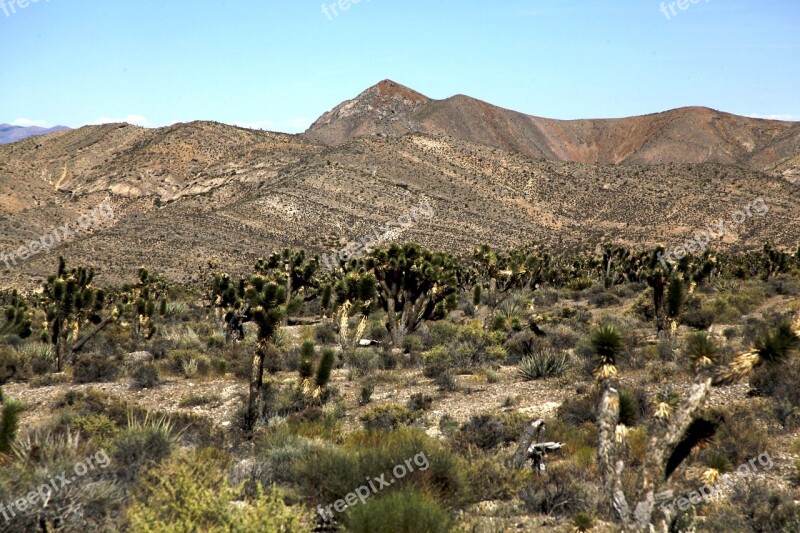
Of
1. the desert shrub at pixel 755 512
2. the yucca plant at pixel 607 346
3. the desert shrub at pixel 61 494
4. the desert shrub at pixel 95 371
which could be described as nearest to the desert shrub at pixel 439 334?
the desert shrub at pixel 95 371

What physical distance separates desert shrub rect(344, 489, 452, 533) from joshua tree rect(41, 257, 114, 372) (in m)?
17.3

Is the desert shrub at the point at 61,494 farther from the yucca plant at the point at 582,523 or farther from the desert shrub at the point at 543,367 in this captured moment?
the desert shrub at the point at 543,367

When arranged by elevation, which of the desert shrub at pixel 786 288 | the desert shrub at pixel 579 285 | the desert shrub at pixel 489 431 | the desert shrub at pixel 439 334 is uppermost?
the desert shrub at pixel 489 431

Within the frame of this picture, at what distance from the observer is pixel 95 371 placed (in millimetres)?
19297

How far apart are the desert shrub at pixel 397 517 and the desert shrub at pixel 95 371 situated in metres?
15.1

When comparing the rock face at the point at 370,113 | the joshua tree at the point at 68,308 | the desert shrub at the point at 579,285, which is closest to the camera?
the joshua tree at the point at 68,308

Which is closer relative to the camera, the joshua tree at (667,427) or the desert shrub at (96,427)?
the joshua tree at (667,427)

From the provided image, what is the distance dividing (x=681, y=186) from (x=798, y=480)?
3401 inches

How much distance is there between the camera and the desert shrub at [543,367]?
17312mm

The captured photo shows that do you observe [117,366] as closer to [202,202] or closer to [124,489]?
[124,489]

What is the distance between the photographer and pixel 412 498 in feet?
21.1

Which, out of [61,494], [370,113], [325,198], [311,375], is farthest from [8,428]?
[370,113]

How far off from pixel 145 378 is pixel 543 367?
10620 mm

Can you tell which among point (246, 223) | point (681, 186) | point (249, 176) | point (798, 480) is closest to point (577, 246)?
point (681, 186)
